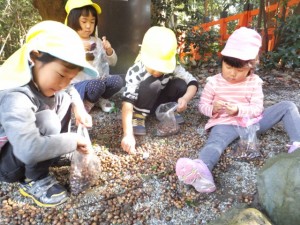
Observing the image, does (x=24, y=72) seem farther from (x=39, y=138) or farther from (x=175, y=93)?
(x=175, y=93)

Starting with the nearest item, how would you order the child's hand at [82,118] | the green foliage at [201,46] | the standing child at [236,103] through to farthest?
1. the child's hand at [82,118]
2. the standing child at [236,103]
3. the green foliage at [201,46]

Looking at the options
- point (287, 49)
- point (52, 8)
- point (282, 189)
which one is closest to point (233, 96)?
point (282, 189)

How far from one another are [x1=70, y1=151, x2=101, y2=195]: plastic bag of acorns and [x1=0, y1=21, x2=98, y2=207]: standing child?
0.11 meters

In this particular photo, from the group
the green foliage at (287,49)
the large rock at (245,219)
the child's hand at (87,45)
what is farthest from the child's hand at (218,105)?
the green foliage at (287,49)

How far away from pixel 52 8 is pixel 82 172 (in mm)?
3137

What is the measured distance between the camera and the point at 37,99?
1495 mm

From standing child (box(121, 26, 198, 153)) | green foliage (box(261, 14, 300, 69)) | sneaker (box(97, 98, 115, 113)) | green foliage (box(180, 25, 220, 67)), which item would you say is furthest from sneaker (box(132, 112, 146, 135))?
green foliage (box(261, 14, 300, 69))

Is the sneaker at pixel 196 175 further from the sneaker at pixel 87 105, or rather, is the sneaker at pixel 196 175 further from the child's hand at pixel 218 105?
the sneaker at pixel 87 105

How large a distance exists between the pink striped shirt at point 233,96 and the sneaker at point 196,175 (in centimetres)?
57

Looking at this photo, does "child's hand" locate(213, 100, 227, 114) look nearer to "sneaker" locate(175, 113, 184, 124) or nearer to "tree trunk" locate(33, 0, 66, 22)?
"sneaker" locate(175, 113, 184, 124)

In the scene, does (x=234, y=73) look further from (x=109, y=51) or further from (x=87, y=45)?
(x=87, y=45)

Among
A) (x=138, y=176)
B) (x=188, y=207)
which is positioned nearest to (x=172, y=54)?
(x=138, y=176)

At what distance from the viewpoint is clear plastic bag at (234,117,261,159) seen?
78.7 inches

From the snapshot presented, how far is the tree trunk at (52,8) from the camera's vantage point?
4098 millimetres
